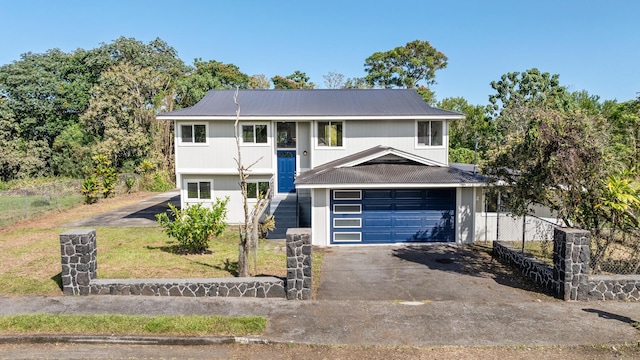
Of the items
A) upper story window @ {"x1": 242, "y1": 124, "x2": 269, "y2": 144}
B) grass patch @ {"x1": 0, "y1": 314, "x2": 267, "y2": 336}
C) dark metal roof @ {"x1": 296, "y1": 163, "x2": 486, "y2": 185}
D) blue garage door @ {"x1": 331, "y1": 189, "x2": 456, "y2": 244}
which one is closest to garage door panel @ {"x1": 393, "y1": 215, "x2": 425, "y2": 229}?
blue garage door @ {"x1": 331, "y1": 189, "x2": 456, "y2": 244}

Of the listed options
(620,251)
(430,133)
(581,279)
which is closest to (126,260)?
(581,279)

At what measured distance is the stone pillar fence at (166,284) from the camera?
387 inches

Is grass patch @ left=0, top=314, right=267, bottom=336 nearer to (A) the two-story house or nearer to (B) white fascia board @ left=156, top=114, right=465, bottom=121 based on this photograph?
(A) the two-story house

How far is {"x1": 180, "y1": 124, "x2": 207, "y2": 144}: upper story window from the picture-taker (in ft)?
62.3

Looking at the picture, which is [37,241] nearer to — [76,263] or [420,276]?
[76,263]

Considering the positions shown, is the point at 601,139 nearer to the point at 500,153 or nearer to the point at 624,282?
the point at 500,153

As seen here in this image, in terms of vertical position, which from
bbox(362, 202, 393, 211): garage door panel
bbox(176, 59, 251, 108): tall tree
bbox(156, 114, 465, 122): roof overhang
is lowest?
bbox(362, 202, 393, 211): garage door panel

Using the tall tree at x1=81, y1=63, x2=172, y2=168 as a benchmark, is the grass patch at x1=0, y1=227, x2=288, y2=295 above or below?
below

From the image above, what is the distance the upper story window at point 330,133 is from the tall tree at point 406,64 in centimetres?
3002

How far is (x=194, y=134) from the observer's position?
19.0 meters

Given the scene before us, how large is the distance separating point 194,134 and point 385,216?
9.57 m

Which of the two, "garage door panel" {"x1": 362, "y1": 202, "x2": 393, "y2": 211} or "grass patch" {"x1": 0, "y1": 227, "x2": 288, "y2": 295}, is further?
"garage door panel" {"x1": 362, "y1": 202, "x2": 393, "y2": 211}

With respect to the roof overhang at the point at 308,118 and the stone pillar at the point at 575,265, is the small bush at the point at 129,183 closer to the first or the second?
the roof overhang at the point at 308,118

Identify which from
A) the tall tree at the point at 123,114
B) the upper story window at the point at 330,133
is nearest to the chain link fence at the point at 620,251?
the upper story window at the point at 330,133
